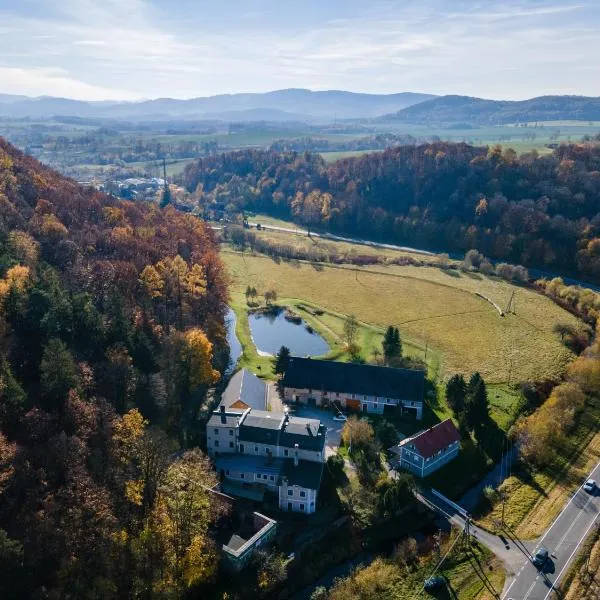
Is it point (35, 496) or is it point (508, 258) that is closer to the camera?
point (35, 496)

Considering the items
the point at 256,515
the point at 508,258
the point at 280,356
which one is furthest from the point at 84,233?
the point at 508,258

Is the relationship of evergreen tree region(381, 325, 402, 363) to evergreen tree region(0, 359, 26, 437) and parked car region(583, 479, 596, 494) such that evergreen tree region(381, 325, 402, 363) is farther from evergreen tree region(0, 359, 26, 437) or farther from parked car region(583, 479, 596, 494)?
evergreen tree region(0, 359, 26, 437)

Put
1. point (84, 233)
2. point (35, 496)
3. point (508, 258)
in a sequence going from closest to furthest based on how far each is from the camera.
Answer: point (35, 496)
point (84, 233)
point (508, 258)

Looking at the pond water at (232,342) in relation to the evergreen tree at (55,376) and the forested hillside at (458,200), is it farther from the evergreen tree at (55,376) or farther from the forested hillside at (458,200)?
the forested hillside at (458,200)

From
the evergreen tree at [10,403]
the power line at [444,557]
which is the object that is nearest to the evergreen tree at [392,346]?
the power line at [444,557]

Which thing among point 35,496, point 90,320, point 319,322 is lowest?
point 319,322

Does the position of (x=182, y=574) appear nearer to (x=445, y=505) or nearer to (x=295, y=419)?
(x=295, y=419)

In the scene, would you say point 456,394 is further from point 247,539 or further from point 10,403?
point 10,403

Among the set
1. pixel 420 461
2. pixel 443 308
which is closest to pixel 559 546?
pixel 420 461
